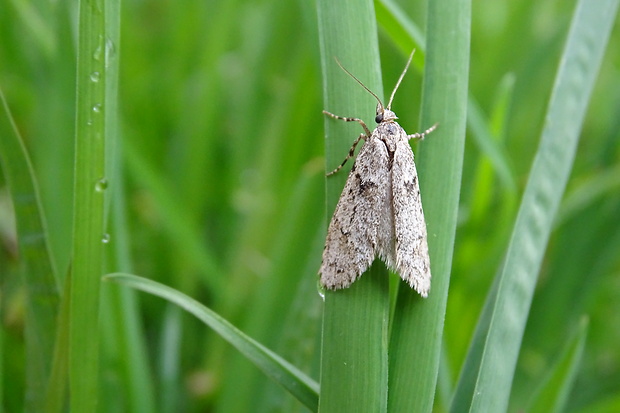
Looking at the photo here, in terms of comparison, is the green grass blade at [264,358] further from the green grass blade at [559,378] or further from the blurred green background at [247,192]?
the green grass blade at [559,378]

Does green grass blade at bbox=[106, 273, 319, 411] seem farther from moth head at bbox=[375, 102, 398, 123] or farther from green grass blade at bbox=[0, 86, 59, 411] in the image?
moth head at bbox=[375, 102, 398, 123]

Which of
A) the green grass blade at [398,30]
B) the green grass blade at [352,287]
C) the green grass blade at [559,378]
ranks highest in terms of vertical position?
the green grass blade at [398,30]

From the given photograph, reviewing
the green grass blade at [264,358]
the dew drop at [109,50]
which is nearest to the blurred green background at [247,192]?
the green grass blade at [264,358]

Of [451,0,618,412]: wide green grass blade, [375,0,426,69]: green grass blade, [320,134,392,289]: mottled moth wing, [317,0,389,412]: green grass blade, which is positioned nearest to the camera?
[317,0,389,412]: green grass blade

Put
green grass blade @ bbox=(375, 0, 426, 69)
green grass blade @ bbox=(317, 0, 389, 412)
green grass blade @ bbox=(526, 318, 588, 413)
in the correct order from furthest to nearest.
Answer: green grass blade @ bbox=(375, 0, 426, 69) < green grass blade @ bbox=(526, 318, 588, 413) < green grass blade @ bbox=(317, 0, 389, 412)

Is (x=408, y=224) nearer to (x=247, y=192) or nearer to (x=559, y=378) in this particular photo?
(x=559, y=378)

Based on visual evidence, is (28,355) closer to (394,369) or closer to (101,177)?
(101,177)

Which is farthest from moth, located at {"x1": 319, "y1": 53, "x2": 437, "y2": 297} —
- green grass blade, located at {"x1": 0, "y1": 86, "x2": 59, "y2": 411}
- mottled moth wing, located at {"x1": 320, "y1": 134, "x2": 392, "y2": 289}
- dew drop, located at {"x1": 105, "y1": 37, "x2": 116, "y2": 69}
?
green grass blade, located at {"x1": 0, "y1": 86, "x2": 59, "y2": 411}
